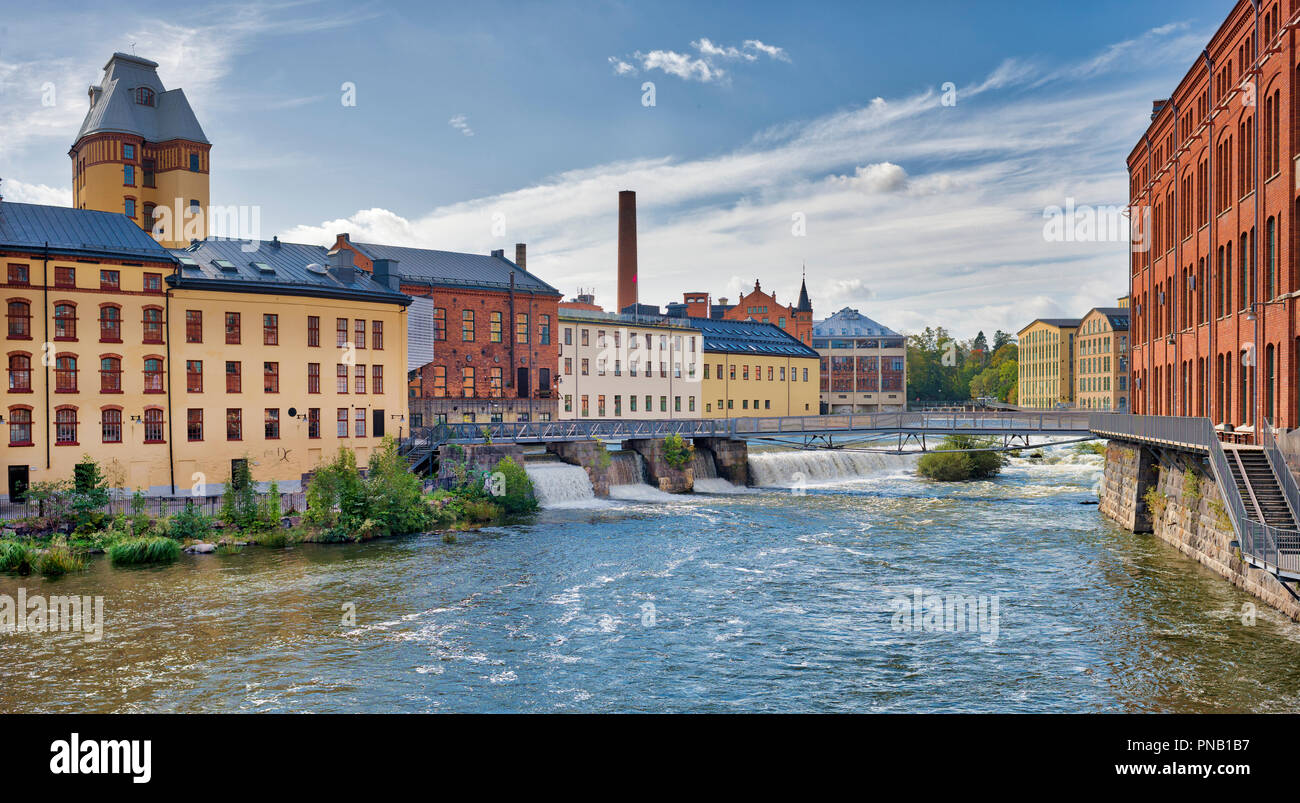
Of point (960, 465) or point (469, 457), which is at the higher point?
point (469, 457)

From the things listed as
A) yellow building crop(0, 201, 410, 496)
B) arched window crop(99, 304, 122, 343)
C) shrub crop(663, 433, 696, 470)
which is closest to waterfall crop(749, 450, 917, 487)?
shrub crop(663, 433, 696, 470)

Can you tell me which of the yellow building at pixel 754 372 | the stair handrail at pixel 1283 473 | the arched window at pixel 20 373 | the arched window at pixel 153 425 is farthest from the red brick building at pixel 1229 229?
the yellow building at pixel 754 372

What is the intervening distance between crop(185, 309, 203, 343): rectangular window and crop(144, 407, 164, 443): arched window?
344 centimetres

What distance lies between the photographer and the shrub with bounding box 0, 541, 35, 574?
100ft

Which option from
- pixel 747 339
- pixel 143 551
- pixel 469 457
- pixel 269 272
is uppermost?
pixel 269 272

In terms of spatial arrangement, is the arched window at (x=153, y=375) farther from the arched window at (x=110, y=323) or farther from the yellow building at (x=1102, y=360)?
the yellow building at (x=1102, y=360)

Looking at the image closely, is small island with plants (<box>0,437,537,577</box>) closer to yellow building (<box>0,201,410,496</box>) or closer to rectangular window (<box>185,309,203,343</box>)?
yellow building (<box>0,201,410,496</box>)

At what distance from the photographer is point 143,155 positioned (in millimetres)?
62938

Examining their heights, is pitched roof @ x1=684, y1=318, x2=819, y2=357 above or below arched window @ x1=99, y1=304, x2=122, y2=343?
above

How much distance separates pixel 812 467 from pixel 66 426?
4266cm

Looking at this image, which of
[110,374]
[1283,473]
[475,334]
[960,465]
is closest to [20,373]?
[110,374]

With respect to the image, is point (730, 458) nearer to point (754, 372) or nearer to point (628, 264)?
point (628, 264)
